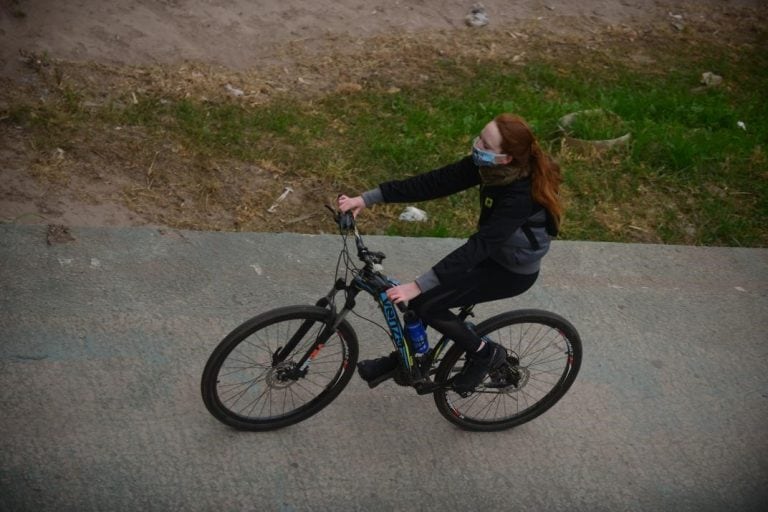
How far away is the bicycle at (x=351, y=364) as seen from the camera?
132 inches

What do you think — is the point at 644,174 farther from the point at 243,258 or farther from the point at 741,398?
the point at 243,258

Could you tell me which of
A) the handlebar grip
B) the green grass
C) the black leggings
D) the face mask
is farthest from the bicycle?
the green grass

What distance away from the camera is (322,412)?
392 centimetres

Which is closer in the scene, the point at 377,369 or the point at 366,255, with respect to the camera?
the point at 366,255

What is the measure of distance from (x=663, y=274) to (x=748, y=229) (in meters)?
1.32

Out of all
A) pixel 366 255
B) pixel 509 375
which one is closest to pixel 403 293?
pixel 366 255

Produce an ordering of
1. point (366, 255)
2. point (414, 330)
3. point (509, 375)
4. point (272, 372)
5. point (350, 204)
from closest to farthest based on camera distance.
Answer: point (366, 255)
point (350, 204)
point (414, 330)
point (272, 372)
point (509, 375)

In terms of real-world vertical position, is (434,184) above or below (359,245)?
above

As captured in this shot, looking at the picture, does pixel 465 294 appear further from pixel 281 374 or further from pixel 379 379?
pixel 281 374

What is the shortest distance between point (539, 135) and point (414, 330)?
3981 mm

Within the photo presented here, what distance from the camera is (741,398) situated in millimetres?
4402

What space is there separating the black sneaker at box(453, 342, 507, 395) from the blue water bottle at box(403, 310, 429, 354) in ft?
0.92

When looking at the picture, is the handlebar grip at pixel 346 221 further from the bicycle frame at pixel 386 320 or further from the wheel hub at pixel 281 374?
the wheel hub at pixel 281 374

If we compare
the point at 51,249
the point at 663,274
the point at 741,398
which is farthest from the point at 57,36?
the point at 741,398
